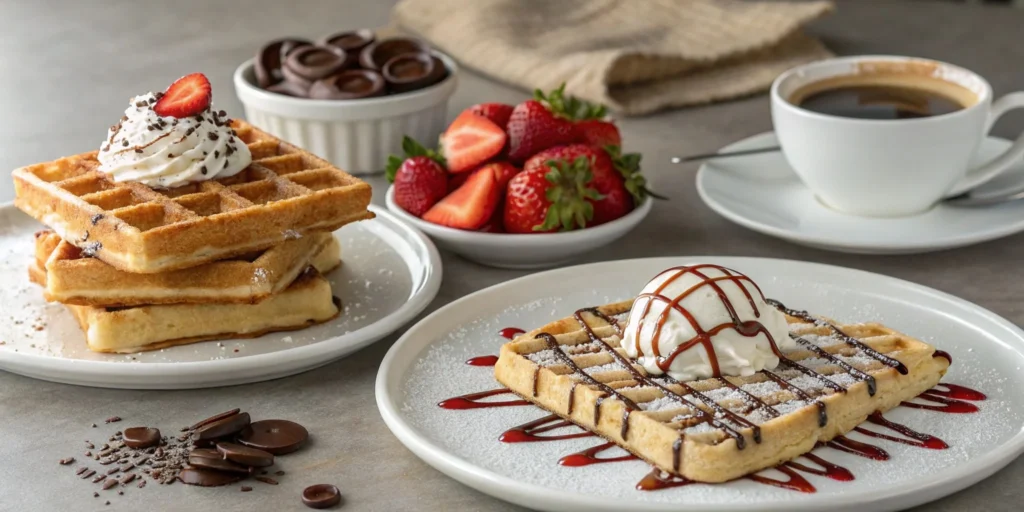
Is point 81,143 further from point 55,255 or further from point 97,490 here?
point 97,490

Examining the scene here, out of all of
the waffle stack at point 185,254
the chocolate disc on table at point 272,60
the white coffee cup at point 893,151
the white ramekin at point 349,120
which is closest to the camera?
the waffle stack at point 185,254

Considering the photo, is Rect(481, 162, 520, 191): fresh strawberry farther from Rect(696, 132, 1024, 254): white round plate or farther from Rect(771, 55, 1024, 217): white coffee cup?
Rect(771, 55, 1024, 217): white coffee cup

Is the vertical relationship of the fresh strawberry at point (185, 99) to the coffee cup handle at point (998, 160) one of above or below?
above

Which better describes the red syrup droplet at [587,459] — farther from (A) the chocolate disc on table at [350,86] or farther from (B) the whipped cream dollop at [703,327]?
(A) the chocolate disc on table at [350,86]

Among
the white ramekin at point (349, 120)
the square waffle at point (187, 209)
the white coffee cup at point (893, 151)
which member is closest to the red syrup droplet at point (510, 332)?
the square waffle at point (187, 209)

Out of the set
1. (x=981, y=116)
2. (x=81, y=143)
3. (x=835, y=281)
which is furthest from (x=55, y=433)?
(x=981, y=116)

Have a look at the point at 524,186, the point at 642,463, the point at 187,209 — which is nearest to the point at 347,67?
the point at 524,186

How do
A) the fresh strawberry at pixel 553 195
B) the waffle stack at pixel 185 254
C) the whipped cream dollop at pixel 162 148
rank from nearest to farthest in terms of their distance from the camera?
the waffle stack at pixel 185 254, the whipped cream dollop at pixel 162 148, the fresh strawberry at pixel 553 195
